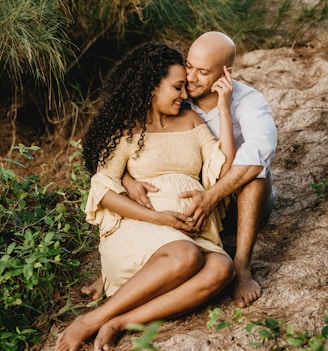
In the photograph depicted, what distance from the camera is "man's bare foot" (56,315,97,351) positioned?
285 centimetres

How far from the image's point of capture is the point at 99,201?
308 centimetres

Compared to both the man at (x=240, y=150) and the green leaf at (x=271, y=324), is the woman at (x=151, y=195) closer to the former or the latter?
the man at (x=240, y=150)

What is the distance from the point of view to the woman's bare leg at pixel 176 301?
2.82 m

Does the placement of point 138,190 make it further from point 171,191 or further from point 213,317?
point 213,317

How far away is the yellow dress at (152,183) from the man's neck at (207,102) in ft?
0.86

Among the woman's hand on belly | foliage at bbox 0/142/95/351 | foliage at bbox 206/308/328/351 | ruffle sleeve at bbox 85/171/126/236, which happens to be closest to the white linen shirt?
the woman's hand on belly

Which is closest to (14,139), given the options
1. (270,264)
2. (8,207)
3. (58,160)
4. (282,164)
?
(58,160)

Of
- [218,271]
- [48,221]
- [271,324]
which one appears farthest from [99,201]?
[271,324]

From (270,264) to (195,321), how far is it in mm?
628

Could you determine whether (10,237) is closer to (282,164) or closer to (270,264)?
(270,264)

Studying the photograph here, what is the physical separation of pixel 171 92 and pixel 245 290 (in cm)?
107

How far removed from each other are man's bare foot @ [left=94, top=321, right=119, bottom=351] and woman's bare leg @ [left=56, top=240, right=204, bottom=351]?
5 centimetres

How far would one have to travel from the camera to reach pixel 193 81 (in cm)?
334

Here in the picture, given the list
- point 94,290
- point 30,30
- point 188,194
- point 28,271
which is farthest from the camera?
point 30,30
